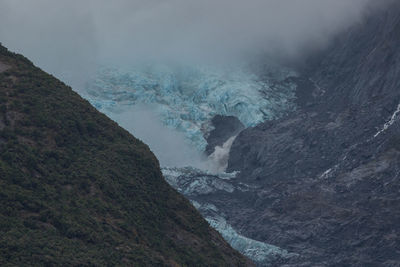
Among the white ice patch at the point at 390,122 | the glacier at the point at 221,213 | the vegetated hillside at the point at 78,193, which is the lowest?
the vegetated hillside at the point at 78,193

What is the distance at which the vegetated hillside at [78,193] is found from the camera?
254ft

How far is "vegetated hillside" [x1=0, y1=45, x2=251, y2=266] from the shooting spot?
254 ft

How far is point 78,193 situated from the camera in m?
86.8

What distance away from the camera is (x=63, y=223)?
80.1 metres

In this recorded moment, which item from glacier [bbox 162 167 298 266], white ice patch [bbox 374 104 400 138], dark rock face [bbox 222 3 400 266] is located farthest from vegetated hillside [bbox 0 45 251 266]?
white ice patch [bbox 374 104 400 138]

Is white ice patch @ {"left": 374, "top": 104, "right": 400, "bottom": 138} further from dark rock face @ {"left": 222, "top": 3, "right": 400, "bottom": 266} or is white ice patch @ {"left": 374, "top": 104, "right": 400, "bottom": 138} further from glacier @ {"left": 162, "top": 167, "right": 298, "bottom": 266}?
Answer: glacier @ {"left": 162, "top": 167, "right": 298, "bottom": 266}

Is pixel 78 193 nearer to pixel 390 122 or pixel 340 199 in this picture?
pixel 340 199

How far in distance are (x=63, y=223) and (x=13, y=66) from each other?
2386 cm

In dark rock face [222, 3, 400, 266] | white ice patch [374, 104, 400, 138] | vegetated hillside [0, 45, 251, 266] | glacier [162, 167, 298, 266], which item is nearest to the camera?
vegetated hillside [0, 45, 251, 266]

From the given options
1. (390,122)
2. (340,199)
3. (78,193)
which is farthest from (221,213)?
(78,193)

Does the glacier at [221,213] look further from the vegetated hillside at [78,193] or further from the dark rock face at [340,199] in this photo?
the vegetated hillside at [78,193]

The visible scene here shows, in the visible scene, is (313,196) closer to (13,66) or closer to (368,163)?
(368,163)

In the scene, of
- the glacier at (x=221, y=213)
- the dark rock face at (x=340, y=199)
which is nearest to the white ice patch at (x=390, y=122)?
the dark rock face at (x=340, y=199)

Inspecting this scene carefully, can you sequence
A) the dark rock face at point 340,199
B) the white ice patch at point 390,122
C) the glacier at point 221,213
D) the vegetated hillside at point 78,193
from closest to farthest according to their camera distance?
the vegetated hillside at point 78,193, the glacier at point 221,213, the dark rock face at point 340,199, the white ice patch at point 390,122
